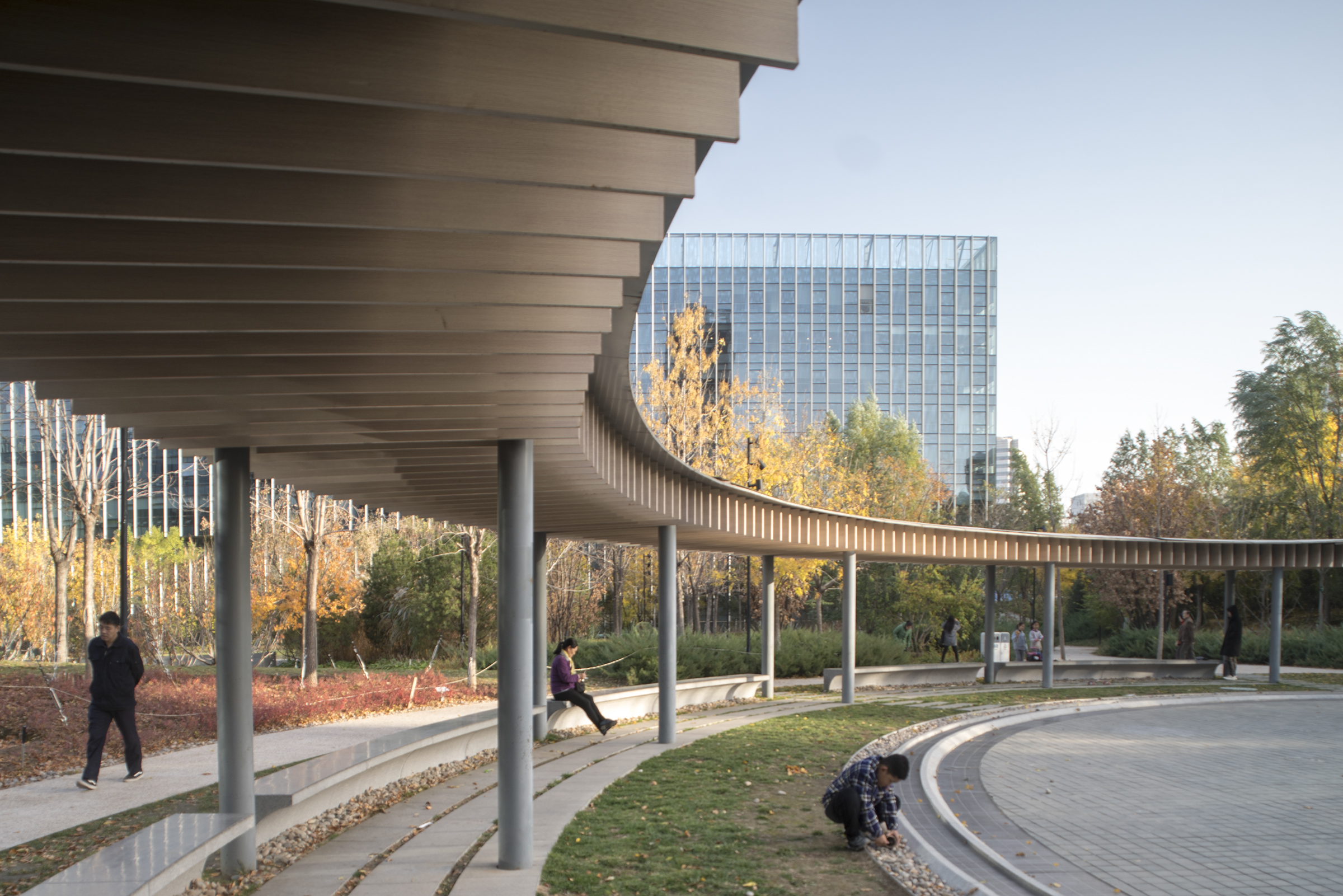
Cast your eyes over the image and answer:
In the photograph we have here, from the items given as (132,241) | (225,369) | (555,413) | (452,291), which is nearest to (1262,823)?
(555,413)

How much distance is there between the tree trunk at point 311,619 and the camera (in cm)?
2023

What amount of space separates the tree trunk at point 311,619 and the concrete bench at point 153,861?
44.6 ft

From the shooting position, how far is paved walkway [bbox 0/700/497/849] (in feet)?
30.2

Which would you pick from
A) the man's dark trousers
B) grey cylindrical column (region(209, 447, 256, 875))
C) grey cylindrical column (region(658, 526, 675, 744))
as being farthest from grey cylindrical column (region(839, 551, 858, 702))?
grey cylindrical column (region(209, 447, 256, 875))

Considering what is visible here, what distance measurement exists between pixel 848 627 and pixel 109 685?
14680mm

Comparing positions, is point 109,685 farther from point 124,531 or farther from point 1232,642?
point 1232,642

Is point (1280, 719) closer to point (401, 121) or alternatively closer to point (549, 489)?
point (549, 489)

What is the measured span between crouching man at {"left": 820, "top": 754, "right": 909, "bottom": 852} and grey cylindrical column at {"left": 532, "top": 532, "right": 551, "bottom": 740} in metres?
6.00

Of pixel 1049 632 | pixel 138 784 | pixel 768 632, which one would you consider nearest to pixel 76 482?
pixel 138 784

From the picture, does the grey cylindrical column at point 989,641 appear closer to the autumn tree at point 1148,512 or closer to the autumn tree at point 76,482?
the autumn tree at point 1148,512

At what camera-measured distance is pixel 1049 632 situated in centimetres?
2439

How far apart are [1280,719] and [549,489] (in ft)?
49.0

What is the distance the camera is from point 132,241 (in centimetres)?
375

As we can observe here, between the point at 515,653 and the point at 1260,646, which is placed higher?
the point at 515,653
